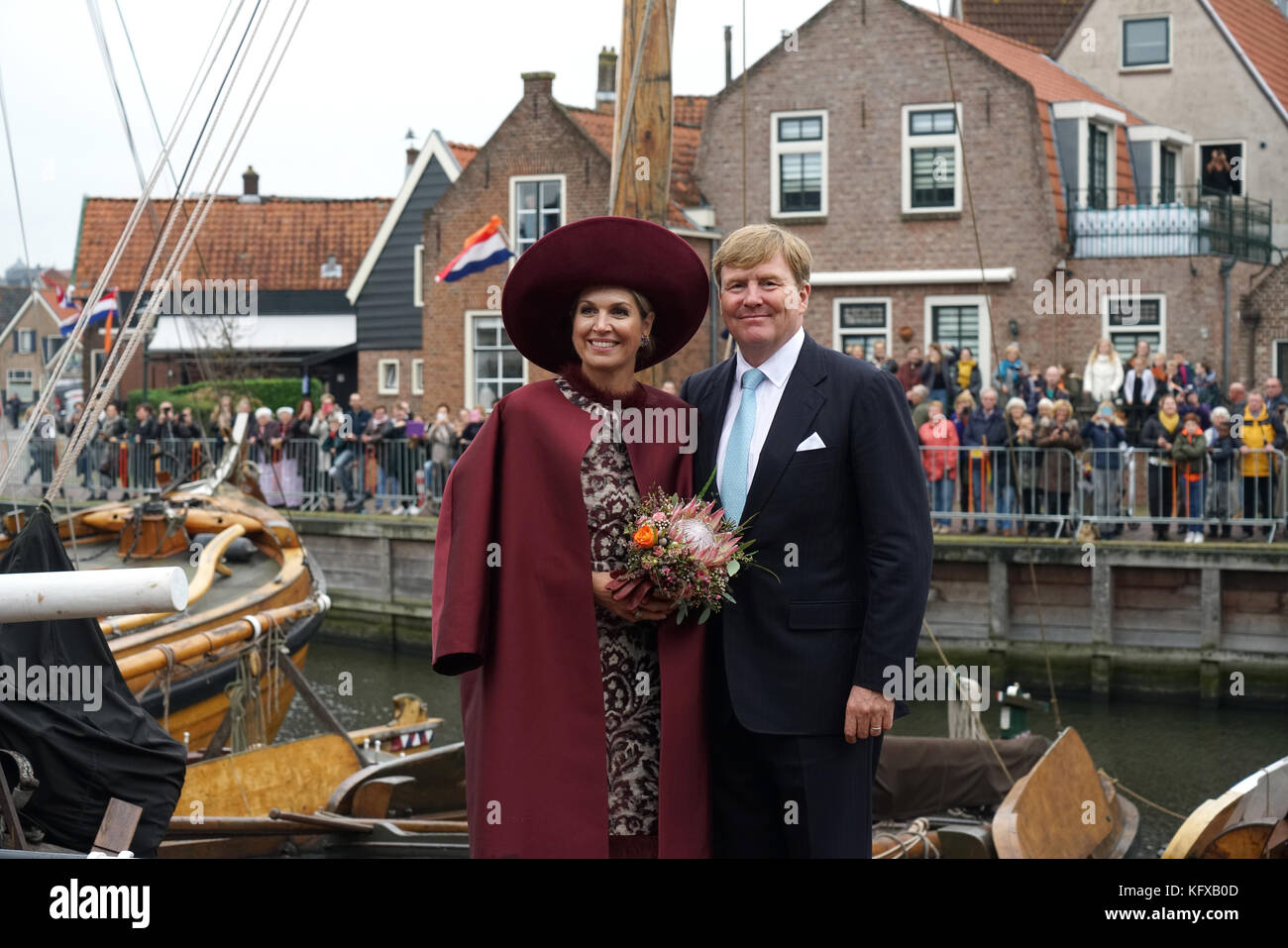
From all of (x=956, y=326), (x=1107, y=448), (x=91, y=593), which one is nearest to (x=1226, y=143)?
(x=956, y=326)

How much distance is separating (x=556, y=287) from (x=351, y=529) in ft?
56.7

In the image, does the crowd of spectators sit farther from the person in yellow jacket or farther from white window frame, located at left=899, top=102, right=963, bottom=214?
white window frame, located at left=899, top=102, right=963, bottom=214

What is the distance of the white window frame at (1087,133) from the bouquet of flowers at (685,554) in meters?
21.3

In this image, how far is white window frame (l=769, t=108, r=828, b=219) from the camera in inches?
940

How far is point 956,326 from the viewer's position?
2305 centimetres

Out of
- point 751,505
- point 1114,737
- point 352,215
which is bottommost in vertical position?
point 1114,737

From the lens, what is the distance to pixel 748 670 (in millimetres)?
3471

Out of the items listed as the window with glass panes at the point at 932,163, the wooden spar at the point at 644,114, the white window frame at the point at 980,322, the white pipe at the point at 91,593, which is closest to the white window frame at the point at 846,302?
the white window frame at the point at 980,322

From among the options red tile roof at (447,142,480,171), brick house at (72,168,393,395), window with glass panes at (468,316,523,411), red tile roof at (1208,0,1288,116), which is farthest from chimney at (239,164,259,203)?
red tile roof at (1208,0,1288,116)

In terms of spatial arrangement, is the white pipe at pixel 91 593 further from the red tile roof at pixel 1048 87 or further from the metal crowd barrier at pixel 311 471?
the red tile roof at pixel 1048 87

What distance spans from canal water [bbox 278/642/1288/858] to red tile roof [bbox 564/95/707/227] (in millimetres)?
9565

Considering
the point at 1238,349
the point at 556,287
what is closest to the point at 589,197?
the point at 1238,349

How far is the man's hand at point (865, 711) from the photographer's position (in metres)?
3.40
